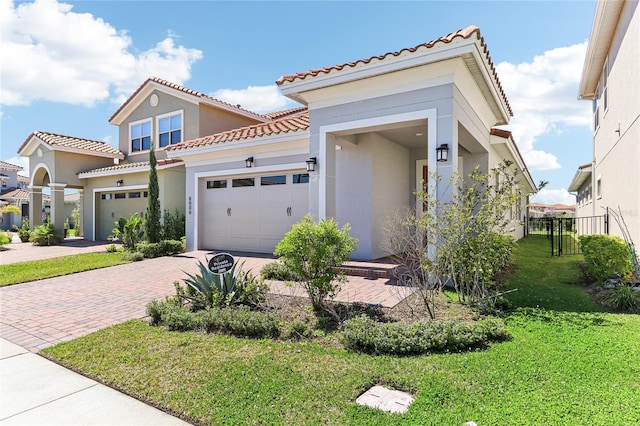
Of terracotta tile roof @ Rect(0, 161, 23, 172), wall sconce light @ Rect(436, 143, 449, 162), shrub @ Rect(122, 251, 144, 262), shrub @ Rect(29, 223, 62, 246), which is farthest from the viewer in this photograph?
terracotta tile roof @ Rect(0, 161, 23, 172)

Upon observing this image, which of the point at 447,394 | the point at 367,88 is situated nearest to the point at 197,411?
the point at 447,394

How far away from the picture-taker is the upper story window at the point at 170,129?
1853cm

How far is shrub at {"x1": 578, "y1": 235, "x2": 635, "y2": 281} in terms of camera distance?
711cm

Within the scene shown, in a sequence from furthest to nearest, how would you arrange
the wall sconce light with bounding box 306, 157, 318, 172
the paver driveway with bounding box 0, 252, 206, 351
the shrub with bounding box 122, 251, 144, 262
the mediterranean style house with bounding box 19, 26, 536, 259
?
the shrub with bounding box 122, 251, 144, 262
the wall sconce light with bounding box 306, 157, 318, 172
the mediterranean style house with bounding box 19, 26, 536, 259
the paver driveway with bounding box 0, 252, 206, 351

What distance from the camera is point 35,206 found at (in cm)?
2284

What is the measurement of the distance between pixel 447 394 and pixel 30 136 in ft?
85.9

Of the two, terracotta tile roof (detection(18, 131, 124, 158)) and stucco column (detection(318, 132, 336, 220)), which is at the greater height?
terracotta tile roof (detection(18, 131, 124, 158))

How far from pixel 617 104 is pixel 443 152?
7.18m

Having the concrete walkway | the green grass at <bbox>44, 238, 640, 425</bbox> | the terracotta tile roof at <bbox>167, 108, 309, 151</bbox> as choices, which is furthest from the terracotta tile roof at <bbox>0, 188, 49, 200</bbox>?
the green grass at <bbox>44, 238, 640, 425</bbox>

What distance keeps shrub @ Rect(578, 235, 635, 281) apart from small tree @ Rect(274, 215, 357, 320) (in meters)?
5.41

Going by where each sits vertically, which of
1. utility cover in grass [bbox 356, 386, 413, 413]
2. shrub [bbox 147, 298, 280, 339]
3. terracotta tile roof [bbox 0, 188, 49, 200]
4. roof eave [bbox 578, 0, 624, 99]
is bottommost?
utility cover in grass [bbox 356, 386, 413, 413]

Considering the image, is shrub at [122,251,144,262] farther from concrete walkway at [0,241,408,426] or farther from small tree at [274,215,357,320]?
small tree at [274,215,357,320]

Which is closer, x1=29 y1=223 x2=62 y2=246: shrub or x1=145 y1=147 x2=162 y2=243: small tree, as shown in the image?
x1=145 y1=147 x2=162 y2=243: small tree

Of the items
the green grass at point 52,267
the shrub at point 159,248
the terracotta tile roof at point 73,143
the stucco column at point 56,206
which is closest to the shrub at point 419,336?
the green grass at point 52,267
